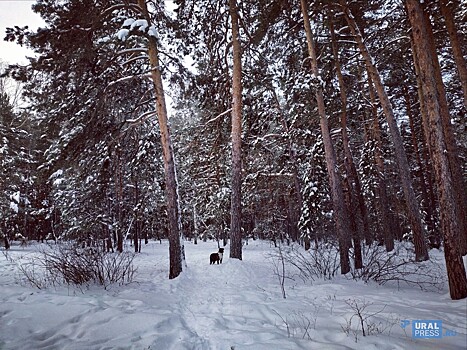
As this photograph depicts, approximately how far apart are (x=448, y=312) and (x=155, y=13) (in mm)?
11757

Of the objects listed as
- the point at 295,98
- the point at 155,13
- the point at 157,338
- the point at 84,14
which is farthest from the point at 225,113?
the point at 157,338

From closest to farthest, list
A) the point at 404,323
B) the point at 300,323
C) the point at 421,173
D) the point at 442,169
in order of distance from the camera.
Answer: the point at 404,323, the point at 300,323, the point at 442,169, the point at 421,173

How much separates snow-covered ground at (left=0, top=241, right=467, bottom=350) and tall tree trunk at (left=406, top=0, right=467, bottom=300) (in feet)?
1.54

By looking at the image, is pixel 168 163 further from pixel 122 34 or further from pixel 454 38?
pixel 454 38

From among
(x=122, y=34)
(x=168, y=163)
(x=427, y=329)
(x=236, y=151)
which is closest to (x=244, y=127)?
(x=236, y=151)

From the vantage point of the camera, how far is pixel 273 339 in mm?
3613

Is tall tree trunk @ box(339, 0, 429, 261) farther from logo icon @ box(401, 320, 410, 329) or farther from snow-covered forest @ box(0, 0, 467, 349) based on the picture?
logo icon @ box(401, 320, 410, 329)

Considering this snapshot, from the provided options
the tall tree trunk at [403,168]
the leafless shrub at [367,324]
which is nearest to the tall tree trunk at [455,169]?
the tall tree trunk at [403,168]

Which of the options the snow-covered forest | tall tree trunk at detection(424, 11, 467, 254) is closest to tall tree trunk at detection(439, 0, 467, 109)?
the snow-covered forest

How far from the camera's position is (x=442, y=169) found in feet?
16.6

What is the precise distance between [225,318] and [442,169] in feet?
16.1

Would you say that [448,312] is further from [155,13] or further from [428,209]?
[428,209]

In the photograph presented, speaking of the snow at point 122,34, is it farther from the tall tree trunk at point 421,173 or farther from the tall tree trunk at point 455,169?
the tall tree trunk at point 421,173

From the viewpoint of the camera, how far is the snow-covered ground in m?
3.47
